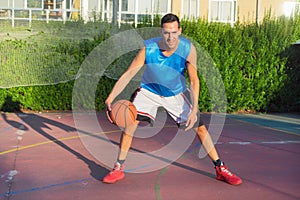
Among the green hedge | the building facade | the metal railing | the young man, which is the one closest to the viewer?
the young man

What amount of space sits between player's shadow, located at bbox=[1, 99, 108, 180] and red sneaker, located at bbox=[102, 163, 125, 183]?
24 centimetres

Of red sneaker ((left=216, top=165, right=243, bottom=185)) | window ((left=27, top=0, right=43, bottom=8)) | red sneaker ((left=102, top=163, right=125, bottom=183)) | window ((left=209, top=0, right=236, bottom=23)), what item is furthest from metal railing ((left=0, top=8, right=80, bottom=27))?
red sneaker ((left=216, top=165, right=243, bottom=185))

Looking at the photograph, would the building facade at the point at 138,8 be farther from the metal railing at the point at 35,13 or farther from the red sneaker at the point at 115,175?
the red sneaker at the point at 115,175

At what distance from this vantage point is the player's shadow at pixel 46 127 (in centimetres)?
688

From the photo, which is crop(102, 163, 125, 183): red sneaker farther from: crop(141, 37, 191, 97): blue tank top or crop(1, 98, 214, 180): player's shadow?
crop(141, 37, 191, 97): blue tank top

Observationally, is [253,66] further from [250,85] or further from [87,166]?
[87,166]

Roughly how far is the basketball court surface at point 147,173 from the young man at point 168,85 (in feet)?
1.00

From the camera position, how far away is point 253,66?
13.8 m

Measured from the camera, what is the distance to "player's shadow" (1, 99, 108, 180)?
6.88 m

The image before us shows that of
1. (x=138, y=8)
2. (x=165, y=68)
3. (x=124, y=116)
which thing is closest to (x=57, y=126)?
(x=124, y=116)

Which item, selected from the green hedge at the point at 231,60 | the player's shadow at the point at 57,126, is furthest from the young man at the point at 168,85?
the green hedge at the point at 231,60

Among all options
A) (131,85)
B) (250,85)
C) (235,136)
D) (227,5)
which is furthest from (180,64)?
(227,5)

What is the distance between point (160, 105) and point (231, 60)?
24.4 ft

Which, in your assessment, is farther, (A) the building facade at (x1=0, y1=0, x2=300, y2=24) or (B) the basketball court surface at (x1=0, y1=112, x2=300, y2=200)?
(A) the building facade at (x1=0, y1=0, x2=300, y2=24)
